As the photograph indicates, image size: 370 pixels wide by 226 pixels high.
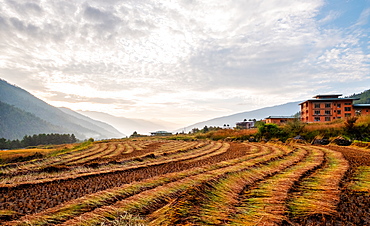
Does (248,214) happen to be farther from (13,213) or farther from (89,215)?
(13,213)

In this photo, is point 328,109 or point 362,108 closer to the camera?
point 362,108

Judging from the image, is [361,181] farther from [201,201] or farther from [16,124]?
[16,124]

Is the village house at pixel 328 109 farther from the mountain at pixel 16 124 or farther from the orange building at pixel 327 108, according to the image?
the mountain at pixel 16 124

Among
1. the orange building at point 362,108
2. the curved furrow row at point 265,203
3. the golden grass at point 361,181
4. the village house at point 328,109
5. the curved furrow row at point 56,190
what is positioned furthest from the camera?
the village house at point 328,109

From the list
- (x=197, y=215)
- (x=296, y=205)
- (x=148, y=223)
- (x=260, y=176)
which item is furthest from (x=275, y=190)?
(x=148, y=223)

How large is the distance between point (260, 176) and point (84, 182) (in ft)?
19.0

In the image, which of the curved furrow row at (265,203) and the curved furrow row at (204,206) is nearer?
the curved furrow row at (204,206)

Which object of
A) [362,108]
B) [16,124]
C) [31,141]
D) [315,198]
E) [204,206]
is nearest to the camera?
[204,206]

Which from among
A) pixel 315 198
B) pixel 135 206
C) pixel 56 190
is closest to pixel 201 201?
pixel 135 206

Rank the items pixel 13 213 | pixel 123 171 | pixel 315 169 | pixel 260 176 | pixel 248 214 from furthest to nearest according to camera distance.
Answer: pixel 123 171 < pixel 315 169 < pixel 260 176 < pixel 13 213 < pixel 248 214

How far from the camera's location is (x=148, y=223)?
3484mm

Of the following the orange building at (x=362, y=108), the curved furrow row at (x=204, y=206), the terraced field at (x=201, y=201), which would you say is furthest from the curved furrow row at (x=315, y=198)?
the orange building at (x=362, y=108)

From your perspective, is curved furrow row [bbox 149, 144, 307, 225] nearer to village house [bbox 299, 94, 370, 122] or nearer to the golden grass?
the golden grass

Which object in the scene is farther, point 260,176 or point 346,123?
point 346,123
